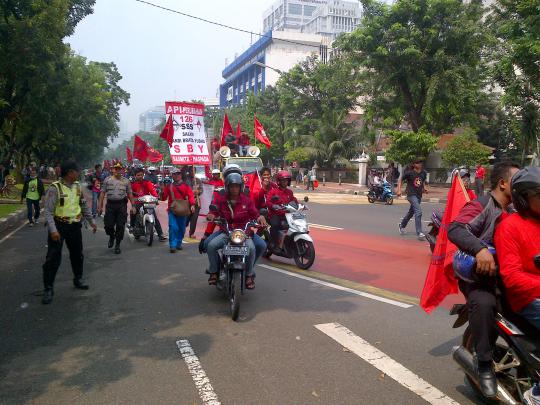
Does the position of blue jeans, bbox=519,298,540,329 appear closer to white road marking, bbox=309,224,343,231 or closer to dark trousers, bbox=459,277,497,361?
dark trousers, bbox=459,277,497,361

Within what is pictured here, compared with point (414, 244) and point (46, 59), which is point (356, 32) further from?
point (414, 244)

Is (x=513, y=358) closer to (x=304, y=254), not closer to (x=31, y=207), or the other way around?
(x=304, y=254)

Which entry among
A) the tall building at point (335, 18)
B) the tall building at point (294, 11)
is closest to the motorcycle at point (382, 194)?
the tall building at point (335, 18)

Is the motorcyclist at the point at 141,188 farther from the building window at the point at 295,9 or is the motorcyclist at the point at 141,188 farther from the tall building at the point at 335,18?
the building window at the point at 295,9

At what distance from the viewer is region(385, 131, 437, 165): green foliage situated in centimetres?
2844

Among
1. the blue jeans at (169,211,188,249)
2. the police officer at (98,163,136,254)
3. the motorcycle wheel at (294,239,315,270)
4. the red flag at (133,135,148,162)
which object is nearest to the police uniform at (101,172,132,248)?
the police officer at (98,163,136,254)

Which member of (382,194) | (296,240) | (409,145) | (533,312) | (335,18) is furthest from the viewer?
(335,18)

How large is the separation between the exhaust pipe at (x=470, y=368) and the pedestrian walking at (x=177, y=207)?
6.58 m

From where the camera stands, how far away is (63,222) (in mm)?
5977

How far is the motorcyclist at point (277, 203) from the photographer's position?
7809 mm

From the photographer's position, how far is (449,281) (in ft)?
11.9

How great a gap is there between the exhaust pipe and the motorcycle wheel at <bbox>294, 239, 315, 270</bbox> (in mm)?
4210

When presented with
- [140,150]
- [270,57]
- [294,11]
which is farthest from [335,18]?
[140,150]

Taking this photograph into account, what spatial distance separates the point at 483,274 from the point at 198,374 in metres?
2.26
